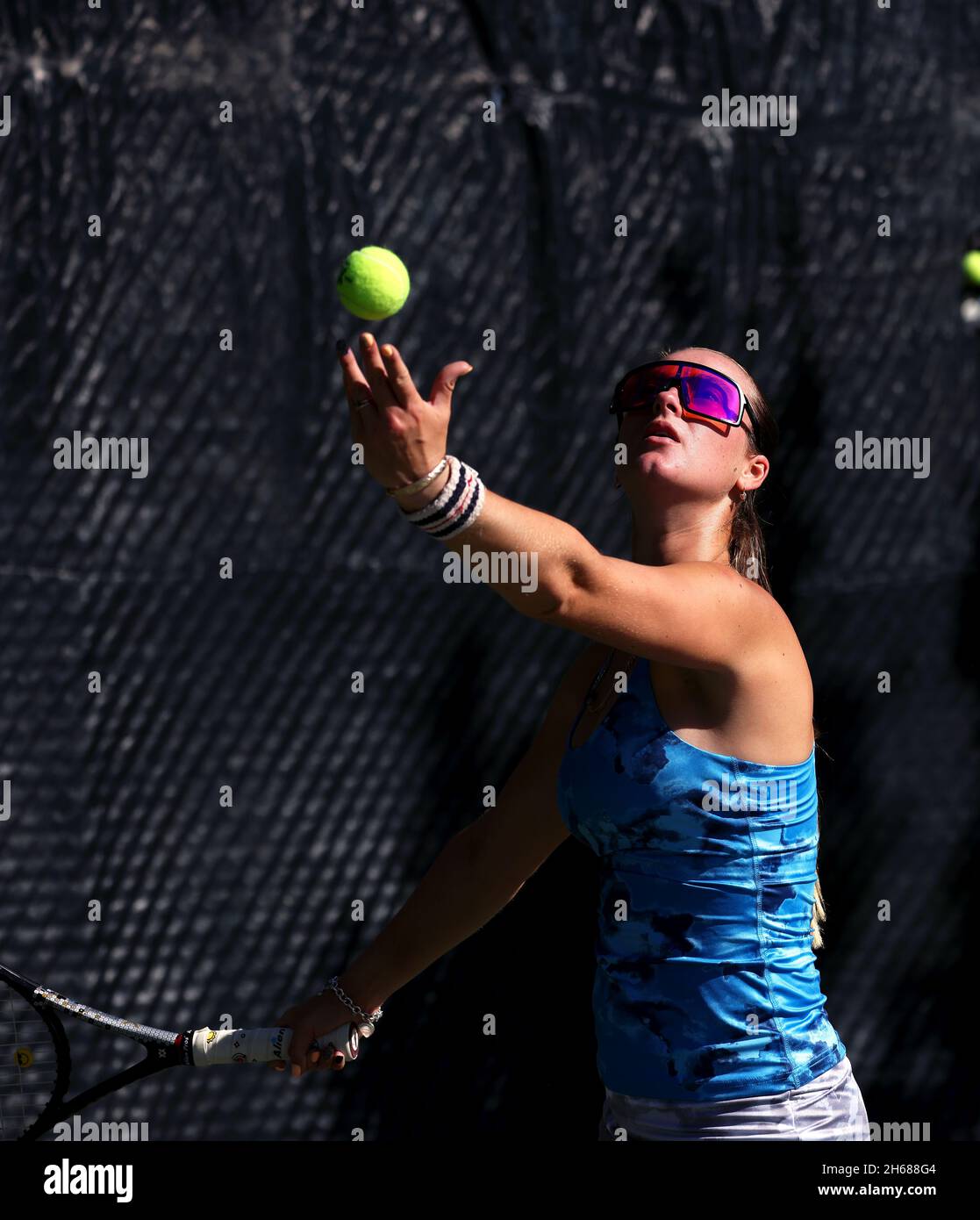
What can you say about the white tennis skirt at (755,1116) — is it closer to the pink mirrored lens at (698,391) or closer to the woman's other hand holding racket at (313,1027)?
the woman's other hand holding racket at (313,1027)

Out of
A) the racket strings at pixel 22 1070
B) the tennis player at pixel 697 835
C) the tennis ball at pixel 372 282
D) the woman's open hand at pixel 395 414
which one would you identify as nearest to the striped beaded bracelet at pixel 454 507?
the woman's open hand at pixel 395 414

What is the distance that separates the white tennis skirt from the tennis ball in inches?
52.1

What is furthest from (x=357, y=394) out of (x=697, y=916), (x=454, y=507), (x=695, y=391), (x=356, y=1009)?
(x=356, y=1009)

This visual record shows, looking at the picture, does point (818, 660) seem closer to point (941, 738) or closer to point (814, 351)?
point (941, 738)

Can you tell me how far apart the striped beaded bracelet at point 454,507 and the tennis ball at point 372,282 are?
0.82 meters

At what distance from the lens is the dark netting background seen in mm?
3787

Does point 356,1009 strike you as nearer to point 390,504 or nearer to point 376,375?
point 376,375

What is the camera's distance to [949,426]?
409cm

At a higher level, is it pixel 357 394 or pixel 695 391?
pixel 695 391

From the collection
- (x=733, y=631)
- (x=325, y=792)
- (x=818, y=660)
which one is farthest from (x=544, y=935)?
(x=733, y=631)

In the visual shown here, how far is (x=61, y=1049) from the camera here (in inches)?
113

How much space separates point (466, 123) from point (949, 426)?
1.48 metres

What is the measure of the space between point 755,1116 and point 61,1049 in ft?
4.51

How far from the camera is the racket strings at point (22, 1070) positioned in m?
3.35
